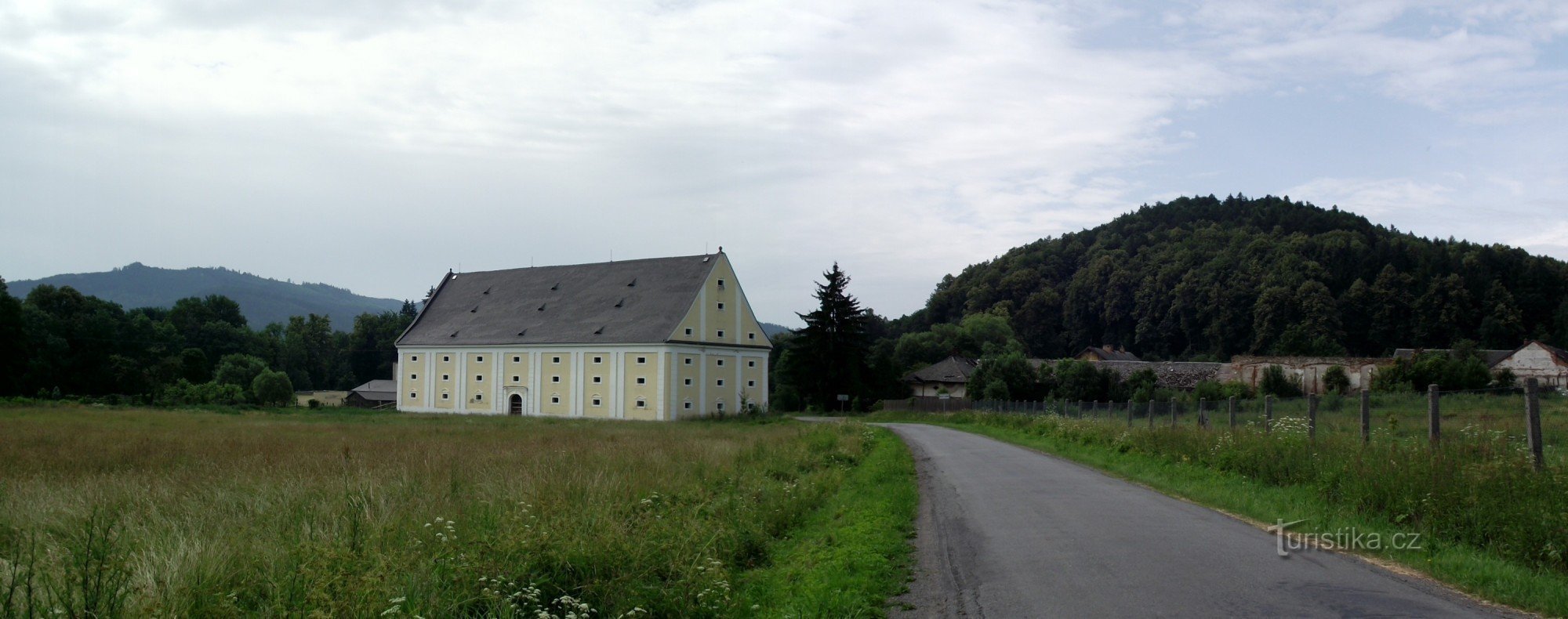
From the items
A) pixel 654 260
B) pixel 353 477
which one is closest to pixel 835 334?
pixel 654 260

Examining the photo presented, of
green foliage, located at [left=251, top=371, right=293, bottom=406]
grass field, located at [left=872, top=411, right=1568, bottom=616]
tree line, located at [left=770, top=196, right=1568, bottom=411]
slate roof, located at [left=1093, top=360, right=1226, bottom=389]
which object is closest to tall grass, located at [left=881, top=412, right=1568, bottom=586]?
grass field, located at [left=872, top=411, right=1568, bottom=616]

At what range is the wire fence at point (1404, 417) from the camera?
452 inches

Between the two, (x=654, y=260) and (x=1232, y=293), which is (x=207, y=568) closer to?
(x=654, y=260)

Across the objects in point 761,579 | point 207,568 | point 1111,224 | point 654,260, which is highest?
point 1111,224

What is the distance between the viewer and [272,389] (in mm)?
83500

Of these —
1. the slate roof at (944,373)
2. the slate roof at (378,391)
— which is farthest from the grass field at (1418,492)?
the slate roof at (378,391)

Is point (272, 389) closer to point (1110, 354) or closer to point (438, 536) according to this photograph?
point (438, 536)

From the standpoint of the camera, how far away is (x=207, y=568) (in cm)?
→ 680

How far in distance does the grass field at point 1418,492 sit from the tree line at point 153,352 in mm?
61820

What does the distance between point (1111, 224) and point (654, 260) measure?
104695 millimetres

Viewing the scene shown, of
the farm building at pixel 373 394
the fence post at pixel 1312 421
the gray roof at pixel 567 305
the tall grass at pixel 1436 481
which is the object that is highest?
the gray roof at pixel 567 305

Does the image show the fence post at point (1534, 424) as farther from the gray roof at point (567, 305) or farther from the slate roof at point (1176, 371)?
the slate roof at point (1176, 371)

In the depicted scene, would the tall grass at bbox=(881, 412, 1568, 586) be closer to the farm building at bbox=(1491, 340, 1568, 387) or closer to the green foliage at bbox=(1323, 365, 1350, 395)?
the green foliage at bbox=(1323, 365, 1350, 395)

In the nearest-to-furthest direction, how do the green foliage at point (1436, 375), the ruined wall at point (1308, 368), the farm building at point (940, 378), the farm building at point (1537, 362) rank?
the green foliage at point (1436, 375), the ruined wall at point (1308, 368), the farm building at point (1537, 362), the farm building at point (940, 378)
